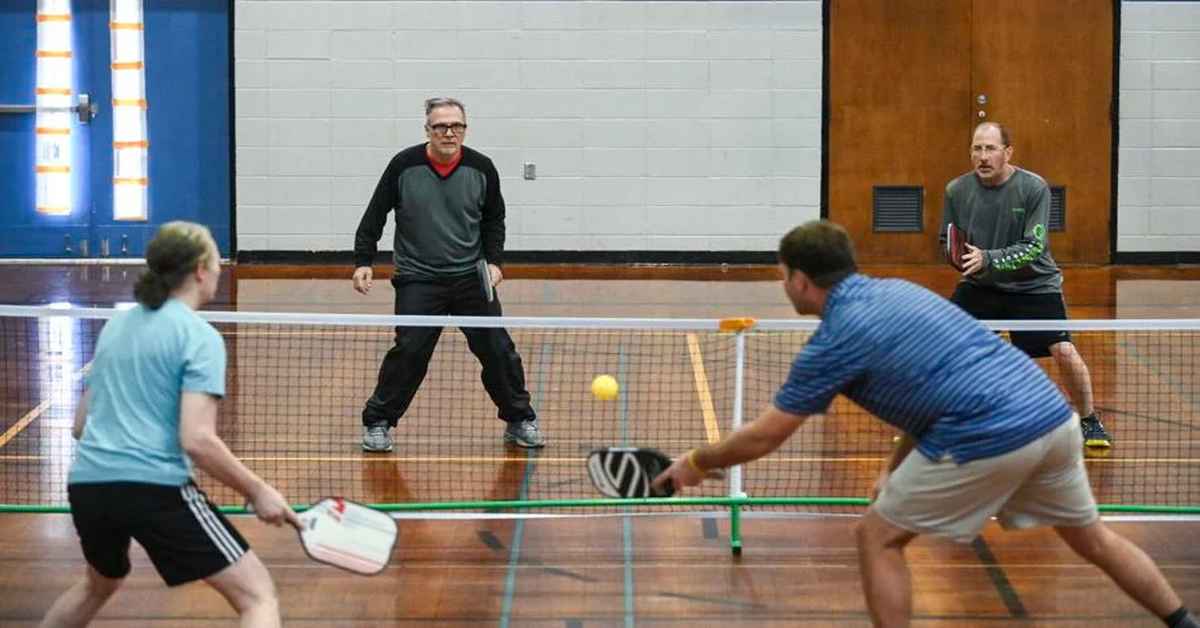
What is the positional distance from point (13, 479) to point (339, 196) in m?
10.4

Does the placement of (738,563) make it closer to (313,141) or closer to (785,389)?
(785,389)

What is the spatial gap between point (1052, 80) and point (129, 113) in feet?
31.3

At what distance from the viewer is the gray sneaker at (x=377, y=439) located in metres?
9.73

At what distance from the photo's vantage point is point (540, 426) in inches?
416

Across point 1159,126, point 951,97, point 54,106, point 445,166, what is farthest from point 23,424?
point 1159,126

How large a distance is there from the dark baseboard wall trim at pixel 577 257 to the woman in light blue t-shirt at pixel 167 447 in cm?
1407

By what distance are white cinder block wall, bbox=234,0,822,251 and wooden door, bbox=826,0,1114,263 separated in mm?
410

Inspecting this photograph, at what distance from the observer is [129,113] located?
19250mm

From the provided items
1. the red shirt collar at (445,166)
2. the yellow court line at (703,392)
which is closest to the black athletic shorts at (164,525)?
the red shirt collar at (445,166)

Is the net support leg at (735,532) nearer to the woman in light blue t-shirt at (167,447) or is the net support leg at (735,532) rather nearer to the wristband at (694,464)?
the wristband at (694,464)

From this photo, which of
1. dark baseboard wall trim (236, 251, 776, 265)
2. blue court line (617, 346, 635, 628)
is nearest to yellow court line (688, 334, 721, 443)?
blue court line (617, 346, 635, 628)

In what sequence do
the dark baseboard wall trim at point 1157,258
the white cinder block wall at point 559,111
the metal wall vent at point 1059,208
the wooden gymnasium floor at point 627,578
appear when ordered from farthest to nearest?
the dark baseboard wall trim at point 1157,258
the metal wall vent at point 1059,208
the white cinder block wall at point 559,111
the wooden gymnasium floor at point 627,578

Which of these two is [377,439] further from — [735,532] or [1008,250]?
[1008,250]

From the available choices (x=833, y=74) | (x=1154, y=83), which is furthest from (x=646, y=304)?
(x=1154, y=83)
